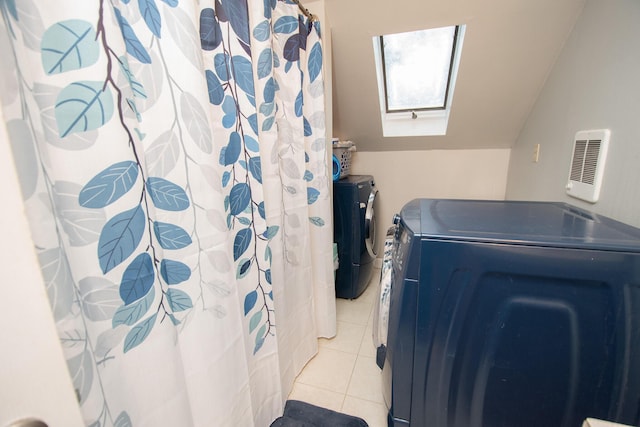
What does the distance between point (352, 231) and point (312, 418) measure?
1272 mm

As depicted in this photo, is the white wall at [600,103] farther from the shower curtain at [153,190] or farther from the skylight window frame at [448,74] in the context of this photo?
the shower curtain at [153,190]

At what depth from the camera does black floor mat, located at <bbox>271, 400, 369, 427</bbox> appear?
1264 mm

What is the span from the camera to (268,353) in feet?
3.91

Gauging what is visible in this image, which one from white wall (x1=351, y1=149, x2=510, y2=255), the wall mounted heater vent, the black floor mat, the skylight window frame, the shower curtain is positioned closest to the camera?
the shower curtain

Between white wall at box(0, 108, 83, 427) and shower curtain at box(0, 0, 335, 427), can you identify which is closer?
white wall at box(0, 108, 83, 427)

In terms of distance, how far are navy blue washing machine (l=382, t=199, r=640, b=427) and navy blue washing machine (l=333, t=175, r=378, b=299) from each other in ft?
3.95

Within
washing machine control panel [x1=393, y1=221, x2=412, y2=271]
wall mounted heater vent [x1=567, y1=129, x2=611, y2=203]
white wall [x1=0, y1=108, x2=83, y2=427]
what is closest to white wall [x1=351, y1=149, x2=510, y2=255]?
wall mounted heater vent [x1=567, y1=129, x2=611, y2=203]

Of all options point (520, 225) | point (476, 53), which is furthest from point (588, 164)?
point (476, 53)

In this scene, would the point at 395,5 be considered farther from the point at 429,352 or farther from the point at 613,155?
the point at 429,352

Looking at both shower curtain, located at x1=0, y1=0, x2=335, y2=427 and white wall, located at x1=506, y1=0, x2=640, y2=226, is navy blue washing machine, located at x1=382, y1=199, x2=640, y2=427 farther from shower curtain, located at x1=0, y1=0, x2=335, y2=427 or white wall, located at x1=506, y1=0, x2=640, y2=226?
shower curtain, located at x1=0, y1=0, x2=335, y2=427

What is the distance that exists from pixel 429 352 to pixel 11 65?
3.98ft

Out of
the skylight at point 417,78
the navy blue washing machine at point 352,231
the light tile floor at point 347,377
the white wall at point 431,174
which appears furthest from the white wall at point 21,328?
the white wall at point 431,174

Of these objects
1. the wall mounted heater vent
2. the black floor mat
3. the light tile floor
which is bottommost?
the light tile floor

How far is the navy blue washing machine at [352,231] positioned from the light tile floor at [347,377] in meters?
0.35
